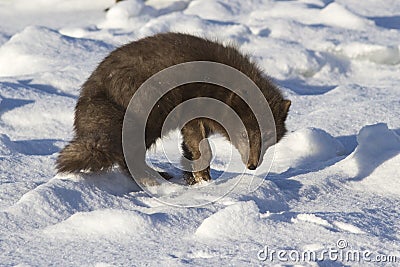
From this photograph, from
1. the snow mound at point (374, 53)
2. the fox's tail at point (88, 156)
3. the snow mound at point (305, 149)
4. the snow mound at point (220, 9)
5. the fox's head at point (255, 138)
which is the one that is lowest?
the snow mound at point (374, 53)

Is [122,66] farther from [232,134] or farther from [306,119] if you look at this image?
[306,119]

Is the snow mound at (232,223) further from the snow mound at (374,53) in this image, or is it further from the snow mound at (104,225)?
the snow mound at (374,53)

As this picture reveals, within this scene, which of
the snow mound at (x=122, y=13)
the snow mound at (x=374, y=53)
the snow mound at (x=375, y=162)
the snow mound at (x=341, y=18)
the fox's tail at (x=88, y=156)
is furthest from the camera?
the snow mound at (x=122, y=13)

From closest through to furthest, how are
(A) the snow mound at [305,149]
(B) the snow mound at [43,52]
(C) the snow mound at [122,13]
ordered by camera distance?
(A) the snow mound at [305,149]
(B) the snow mound at [43,52]
(C) the snow mound at [122,13]

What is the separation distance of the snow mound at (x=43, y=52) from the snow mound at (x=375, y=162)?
308 cm

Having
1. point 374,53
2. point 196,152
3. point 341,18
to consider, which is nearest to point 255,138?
point 196,152

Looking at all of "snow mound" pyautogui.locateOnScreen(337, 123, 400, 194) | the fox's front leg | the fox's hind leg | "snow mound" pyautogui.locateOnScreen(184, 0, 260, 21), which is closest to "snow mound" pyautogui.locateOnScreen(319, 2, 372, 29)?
"snow mound" pyautogui.locateOnScreen(184, 0, 260, 21)

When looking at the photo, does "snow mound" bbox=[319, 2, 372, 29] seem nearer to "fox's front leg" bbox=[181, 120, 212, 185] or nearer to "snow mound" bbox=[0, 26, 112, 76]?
"snow mound" bbox=[0, 26, 112, 76]

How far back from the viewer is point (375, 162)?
14.5 feet

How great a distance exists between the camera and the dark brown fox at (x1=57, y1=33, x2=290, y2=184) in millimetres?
3936

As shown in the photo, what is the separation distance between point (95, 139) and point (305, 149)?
152 centimetres

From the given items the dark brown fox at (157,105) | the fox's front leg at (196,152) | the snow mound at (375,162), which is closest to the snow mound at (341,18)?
the snow mound at (375,162)

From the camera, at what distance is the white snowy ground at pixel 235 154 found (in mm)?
3232

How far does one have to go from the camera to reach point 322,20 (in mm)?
8469
